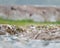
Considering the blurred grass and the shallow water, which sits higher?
the blurred grass

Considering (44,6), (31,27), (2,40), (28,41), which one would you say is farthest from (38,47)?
(44,6)

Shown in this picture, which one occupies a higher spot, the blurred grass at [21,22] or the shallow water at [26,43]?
the blurred grass at [21,22]

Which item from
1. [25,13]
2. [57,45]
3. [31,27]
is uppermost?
[25,13]

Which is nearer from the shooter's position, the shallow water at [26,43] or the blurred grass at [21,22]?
the shallow water at [26,43]

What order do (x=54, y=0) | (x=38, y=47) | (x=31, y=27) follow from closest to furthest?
(x=38, y=47) < (x=31, y=27) < (x=54, y=0)

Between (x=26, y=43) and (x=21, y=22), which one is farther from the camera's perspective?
(x=21, y=22)

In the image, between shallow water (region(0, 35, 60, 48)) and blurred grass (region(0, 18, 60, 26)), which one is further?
blurred grass (region(0, 18, 60, 26))

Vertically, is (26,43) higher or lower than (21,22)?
lower

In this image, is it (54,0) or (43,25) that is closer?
(43,25)

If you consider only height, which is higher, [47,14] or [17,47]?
[47,14]

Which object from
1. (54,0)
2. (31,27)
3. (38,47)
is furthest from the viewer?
(54,0)

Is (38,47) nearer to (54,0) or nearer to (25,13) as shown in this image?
(25,13)
